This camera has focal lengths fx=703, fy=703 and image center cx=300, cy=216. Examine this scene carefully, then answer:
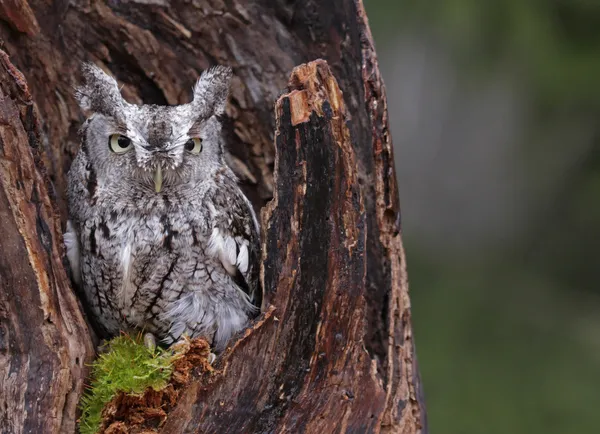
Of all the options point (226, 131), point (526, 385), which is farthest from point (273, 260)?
point (526, 385)

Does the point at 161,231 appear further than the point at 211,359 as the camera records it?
Yes

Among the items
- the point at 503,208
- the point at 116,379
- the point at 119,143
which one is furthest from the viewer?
the point at 503,208

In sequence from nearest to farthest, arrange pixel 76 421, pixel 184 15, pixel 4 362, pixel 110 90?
pixel 4 362, pixel 76 421, pixel 110 90, pixel 184 15

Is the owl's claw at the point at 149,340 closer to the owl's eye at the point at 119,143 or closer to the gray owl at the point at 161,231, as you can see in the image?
the gray owl at the point at 161,231

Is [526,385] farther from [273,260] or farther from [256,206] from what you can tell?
[273,260]

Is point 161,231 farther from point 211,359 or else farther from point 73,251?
point 211,359

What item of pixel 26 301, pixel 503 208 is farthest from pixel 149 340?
pixel 503 208

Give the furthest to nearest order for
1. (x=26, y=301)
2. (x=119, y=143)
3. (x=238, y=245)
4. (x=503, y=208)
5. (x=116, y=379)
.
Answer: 1. (x=503, y=208)
2. (x=238, y=245)
3. (x=119, y=143)
4. (x=116, y=379)
5. (x=26, y=301)

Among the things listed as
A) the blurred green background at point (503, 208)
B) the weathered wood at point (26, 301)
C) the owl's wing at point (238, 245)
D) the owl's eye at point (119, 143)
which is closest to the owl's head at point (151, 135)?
the owl's eye at point (119, 143)
